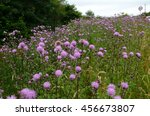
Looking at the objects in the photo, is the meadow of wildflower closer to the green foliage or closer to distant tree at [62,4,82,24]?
the green foliage

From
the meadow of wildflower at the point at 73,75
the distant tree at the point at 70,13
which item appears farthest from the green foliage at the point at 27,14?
the meadow of wildflower at the point at 73,75

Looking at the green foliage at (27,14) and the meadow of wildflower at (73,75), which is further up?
the green foliage at (27,14)

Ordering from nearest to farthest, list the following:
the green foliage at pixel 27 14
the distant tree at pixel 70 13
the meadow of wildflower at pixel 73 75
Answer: the meadow of wildflower at pixel 73 75, the green foliage at pixel 27 14, the distant tree at pixel 70 13

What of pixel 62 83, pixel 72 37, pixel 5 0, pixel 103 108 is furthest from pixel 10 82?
pixel 5 0

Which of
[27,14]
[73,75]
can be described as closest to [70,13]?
[27,14]

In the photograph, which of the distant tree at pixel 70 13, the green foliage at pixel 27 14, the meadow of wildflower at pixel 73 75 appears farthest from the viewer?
the distant tree at pixel 70 13

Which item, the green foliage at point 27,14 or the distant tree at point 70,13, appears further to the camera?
the distant tree at point 70,13

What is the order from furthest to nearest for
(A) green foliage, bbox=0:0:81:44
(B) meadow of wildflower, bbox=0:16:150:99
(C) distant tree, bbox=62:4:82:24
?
(C) distant tree, bbox=62:4:82:24
(A) green foliage, bbox=0:0:81:44
(B) meadow of wildflower, bbox=0:16:150:99

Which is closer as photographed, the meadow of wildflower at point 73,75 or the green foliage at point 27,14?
the meadow of wildflower at point 73,75

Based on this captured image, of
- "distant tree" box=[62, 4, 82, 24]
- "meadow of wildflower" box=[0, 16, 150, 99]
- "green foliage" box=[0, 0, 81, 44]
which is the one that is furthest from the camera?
"distant tree" box=[62, 4, 82, 24]

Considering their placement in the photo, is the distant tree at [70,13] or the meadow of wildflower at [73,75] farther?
the distant tree at [70,13]

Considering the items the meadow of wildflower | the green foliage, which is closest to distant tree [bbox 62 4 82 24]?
the green foliage

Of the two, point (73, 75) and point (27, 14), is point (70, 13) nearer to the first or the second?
point (27, 14)

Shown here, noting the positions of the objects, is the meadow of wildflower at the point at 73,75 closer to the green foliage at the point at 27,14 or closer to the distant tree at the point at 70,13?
the green foliage at the point at 27,14
